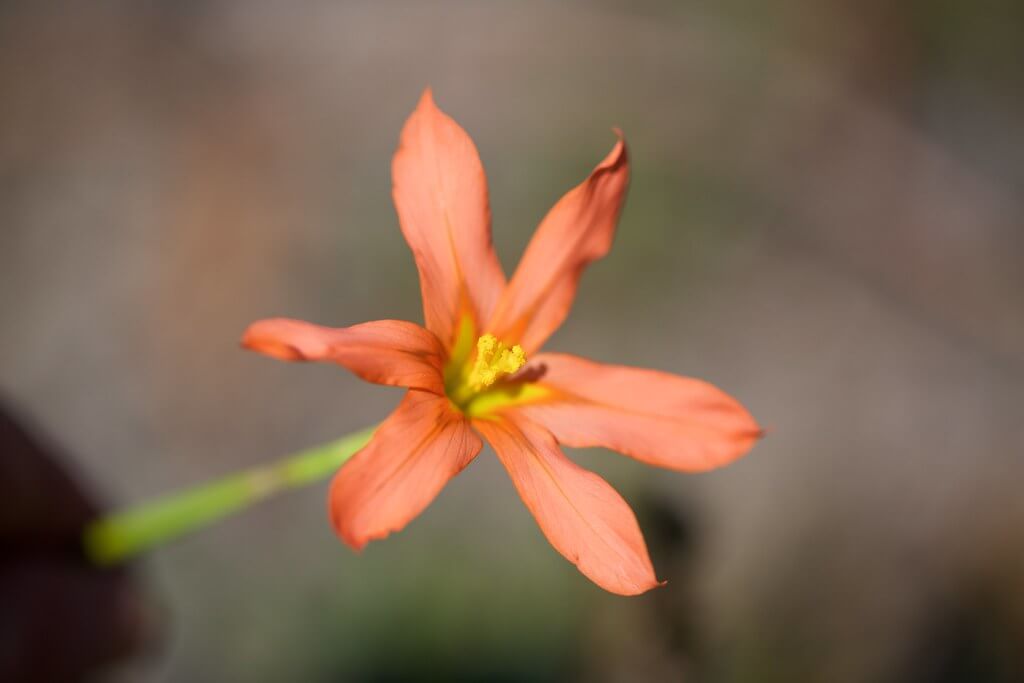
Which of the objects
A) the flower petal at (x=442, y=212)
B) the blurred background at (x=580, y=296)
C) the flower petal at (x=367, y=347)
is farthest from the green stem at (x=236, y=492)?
the blurred background at (x=580, y=296)

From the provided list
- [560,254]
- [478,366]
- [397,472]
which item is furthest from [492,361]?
[397,472]

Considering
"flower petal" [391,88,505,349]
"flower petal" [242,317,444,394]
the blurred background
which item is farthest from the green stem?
the blurred background

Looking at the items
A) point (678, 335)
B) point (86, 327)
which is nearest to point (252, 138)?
point (86, 327)

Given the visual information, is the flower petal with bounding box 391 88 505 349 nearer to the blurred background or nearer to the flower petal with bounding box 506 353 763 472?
the flower petal with bounding box 506 353 763 472

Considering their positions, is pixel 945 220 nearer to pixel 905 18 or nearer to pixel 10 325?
pixel 905 18

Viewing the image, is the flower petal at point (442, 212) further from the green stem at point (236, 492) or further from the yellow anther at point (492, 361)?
the green stem at point (236, 492)

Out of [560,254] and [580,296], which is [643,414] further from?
[580,296]
